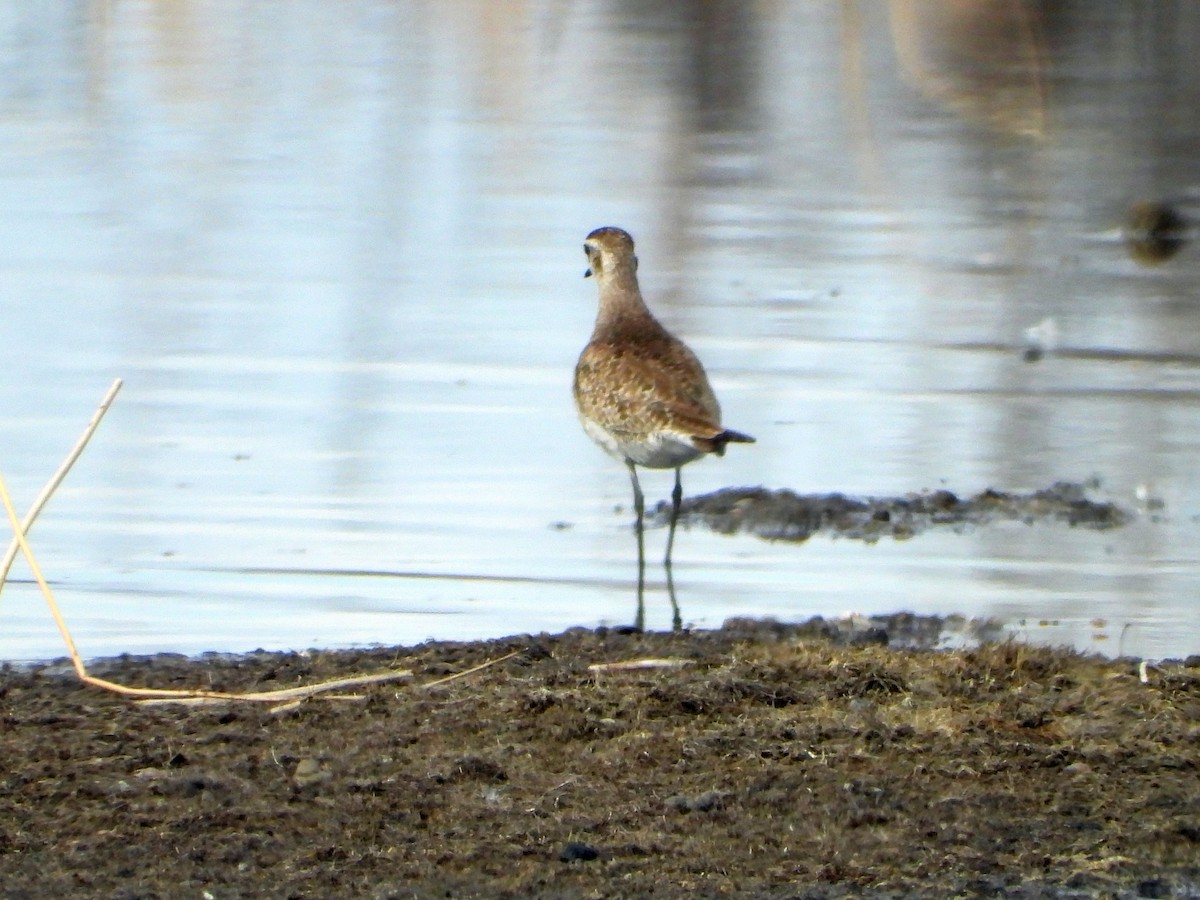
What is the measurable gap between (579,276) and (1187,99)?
7948 millimetres

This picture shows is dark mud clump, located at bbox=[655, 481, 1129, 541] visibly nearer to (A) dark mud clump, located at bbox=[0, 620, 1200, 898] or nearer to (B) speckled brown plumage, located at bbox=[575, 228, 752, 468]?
(B) speckled brown plumage, located at bbox=[575, 228, 752, 468]

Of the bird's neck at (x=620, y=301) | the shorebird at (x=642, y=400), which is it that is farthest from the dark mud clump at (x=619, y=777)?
the bird's neck at (x=620, y=301)

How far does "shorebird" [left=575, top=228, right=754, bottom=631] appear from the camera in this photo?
24.3 ft

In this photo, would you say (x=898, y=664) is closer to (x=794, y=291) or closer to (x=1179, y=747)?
(x=1179, y=747)

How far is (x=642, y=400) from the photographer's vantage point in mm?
7598

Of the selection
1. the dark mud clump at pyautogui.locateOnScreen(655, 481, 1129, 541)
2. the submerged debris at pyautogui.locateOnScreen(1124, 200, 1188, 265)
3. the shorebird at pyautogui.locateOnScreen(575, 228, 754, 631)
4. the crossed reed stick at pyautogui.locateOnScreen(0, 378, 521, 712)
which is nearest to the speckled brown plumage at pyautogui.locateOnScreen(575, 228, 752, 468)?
the shorebird at pyautogui.locateOnScreen(575, 228, 754, 631)

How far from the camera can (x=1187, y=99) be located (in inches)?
711

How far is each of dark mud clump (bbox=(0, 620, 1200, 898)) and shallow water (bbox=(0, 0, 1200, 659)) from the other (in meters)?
0.78

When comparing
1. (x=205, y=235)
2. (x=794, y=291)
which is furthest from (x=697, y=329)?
(x=205, y=235)

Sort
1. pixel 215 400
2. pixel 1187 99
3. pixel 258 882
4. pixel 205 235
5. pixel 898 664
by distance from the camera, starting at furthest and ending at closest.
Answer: pixel 1187 99 → pixel 205 235 → pixel 215 400 → pixel 898 664 → pixel 258 882

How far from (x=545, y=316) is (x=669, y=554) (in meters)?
3.69

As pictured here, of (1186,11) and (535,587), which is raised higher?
(1186,11)

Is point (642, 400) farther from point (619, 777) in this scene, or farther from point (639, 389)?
point (619, 777)

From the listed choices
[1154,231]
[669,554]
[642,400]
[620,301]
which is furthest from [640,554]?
[1154,231]
